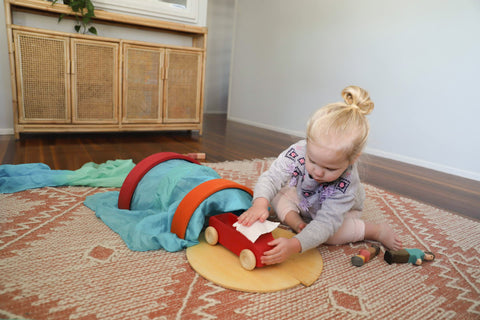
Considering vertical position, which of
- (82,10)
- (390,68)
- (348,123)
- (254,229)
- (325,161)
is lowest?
(254,229)

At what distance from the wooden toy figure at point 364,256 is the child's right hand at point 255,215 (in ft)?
0.98

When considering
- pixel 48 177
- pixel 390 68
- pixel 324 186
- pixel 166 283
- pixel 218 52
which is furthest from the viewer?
pixel 218 52

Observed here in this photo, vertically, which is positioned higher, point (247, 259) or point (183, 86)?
point (183, 86)

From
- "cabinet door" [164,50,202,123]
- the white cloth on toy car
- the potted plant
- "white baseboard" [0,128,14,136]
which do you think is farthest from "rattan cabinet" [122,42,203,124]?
the white cloth on toy car

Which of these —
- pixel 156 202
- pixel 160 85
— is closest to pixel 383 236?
pixel 156 202

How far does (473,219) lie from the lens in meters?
1.51

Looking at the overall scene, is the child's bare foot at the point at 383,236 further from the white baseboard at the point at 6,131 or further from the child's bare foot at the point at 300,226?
the white baseboard at the point at 6,131

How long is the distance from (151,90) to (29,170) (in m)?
1.39

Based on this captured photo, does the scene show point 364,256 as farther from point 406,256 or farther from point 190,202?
point 190,202

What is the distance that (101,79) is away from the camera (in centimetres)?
255

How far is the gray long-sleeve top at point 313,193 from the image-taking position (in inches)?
38.3

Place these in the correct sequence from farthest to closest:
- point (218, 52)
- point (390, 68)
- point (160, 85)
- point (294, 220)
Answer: point (218, 52) → point (160, 85) → point (390, 68) → point (294, 220)

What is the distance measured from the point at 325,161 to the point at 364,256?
34 centimetres

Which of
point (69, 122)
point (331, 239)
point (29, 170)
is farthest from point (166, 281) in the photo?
point (69, 122)
